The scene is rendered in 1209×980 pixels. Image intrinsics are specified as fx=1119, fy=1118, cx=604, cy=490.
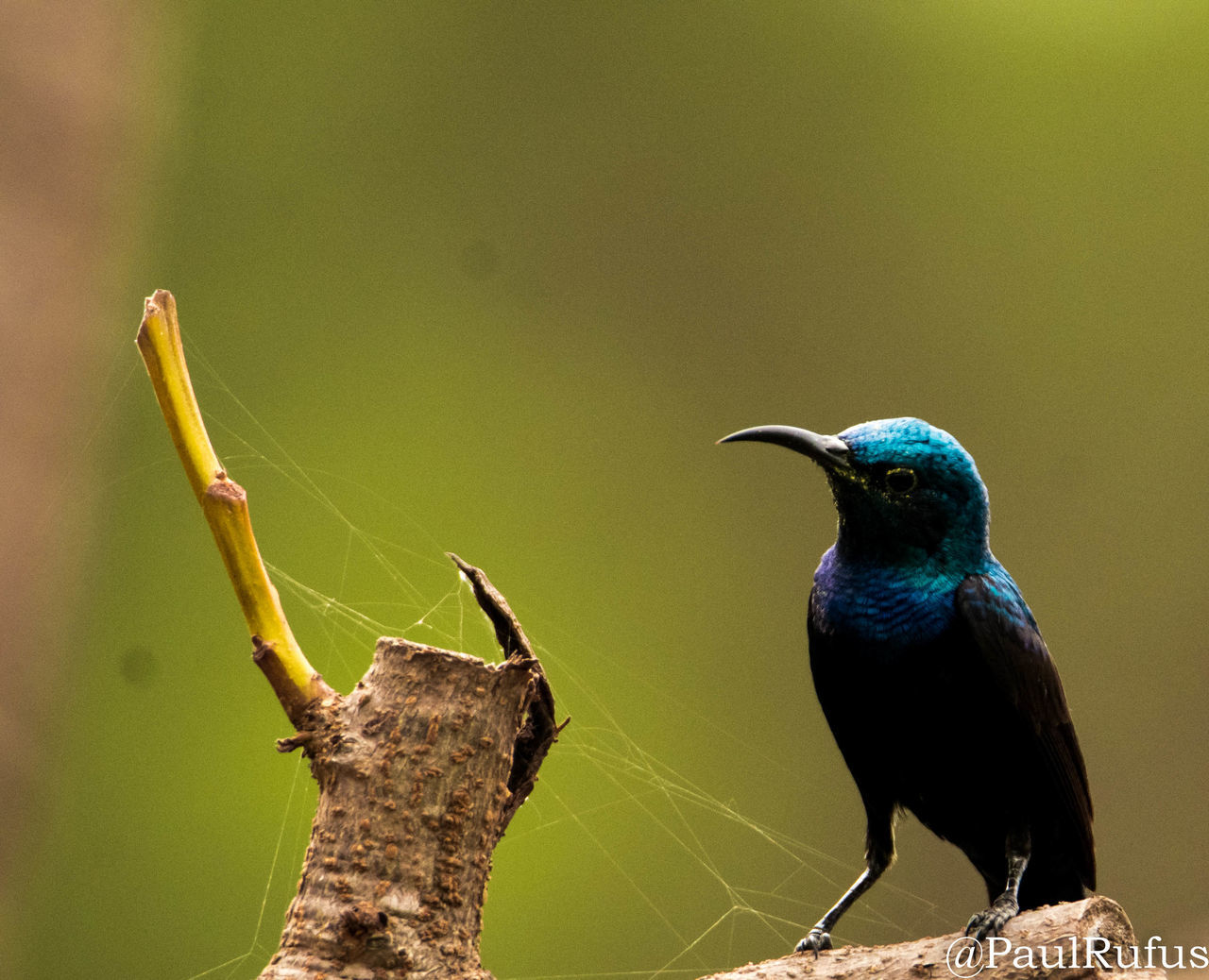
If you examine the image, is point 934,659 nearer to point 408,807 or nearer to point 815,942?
point 815,942

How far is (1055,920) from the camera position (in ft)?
4.54

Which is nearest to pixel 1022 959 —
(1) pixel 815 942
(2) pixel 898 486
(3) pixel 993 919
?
(3) pixel 993 919

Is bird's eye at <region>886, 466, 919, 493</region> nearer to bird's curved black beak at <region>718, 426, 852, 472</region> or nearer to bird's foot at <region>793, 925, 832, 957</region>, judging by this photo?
bird's curved black beak at <region>718, 426, 852, 472</region>

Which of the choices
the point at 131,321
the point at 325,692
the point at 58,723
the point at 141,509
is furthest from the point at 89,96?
the point at 325,692

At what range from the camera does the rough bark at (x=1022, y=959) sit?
52.5 inches

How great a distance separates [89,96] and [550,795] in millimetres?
2045

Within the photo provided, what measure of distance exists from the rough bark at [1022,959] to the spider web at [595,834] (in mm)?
1147

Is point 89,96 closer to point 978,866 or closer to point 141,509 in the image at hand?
point 141,509

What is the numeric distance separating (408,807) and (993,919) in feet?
2.54

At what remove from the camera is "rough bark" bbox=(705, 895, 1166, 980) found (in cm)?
133

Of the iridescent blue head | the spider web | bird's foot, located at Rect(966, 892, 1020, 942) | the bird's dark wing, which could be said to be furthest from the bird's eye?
the spider web

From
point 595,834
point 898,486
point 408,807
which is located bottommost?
point 595,834

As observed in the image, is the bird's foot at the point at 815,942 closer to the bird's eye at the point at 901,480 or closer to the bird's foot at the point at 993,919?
the bird's foot at the point at 993,919

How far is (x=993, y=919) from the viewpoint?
4.76 ft
